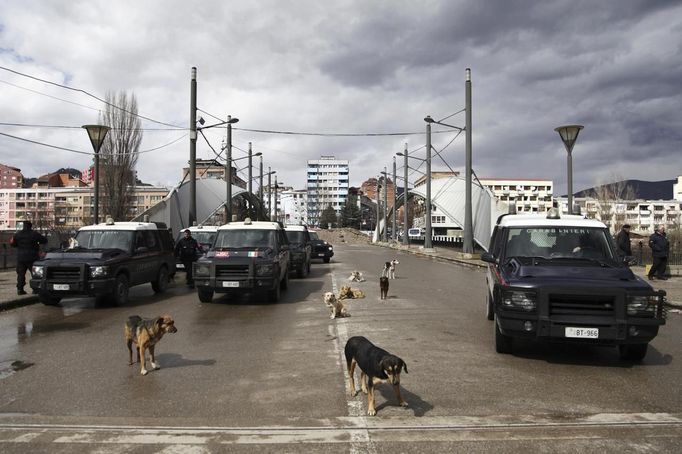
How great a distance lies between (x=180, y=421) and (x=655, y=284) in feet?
51.8

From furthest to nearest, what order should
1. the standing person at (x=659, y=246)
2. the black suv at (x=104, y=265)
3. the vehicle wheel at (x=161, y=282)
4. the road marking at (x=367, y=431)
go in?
the standing person at (x=659, y=246)
the vehicle wheel at (x=161, y=282)
the black suv at (x=104, y=265)
the road marking at (x=367, y=431)

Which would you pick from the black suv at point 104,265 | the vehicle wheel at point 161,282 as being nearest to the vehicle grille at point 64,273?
the black suv at point 104,265

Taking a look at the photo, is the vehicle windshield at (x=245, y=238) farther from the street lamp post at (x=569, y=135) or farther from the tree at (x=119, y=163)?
the tree at (x=119, y=163)

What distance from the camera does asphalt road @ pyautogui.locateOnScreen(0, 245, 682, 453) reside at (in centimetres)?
417

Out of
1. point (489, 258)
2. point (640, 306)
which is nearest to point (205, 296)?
point (489, 258)

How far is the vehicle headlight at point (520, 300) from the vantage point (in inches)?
247

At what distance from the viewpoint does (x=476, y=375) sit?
19.7 feet

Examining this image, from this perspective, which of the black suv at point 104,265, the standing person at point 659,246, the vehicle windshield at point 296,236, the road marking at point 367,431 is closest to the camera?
the road marking at point 367,431

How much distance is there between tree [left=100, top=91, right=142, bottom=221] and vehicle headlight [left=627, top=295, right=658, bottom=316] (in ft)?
135

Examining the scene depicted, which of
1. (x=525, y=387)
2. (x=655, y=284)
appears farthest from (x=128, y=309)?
(x=655, y=284)

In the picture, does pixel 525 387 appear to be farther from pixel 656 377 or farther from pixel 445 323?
pixel 445 323

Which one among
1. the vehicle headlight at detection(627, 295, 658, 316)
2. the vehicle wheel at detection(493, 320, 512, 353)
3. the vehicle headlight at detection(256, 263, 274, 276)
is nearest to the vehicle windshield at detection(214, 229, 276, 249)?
the vehicle headlight at detection(256, 263, 274, 276)

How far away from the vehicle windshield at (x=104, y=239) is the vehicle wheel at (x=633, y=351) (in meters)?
10.7

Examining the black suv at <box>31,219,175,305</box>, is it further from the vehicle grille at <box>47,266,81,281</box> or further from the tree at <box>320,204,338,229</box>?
the tree at <box>320,204,338,229</box>
